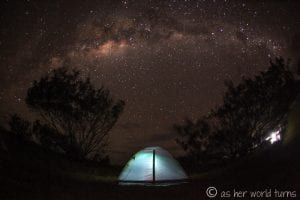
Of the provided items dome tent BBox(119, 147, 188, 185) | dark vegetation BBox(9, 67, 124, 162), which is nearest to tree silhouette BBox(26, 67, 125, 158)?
dark vegetation BBox(9, 67, 124, 162)

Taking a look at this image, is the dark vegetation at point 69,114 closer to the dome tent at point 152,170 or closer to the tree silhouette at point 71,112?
the tree silhouette at point 71,112

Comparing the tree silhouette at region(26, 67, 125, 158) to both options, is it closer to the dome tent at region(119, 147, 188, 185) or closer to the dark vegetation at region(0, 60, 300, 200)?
the dark vegetation at region(0, 60, 300, 200)

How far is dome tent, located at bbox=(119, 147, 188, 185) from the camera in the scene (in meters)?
18.1

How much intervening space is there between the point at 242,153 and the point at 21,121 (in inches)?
877

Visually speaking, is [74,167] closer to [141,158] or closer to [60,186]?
[141,158]

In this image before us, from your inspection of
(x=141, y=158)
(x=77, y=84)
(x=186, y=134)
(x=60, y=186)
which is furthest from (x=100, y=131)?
(x=60, y=186)

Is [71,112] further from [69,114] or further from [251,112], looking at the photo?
[251,112]

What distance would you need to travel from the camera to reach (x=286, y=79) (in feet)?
105

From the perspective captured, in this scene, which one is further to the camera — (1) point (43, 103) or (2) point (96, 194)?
(1) point (43, 103)

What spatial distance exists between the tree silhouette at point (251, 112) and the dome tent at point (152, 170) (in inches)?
529

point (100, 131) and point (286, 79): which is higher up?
point (286, 79)

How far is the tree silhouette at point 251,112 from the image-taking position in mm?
32188

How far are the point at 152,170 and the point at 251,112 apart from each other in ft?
61.9

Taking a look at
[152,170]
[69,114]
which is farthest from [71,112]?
[152,170]
